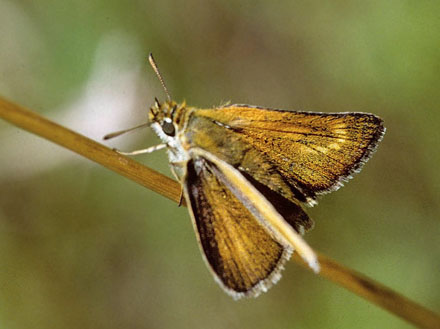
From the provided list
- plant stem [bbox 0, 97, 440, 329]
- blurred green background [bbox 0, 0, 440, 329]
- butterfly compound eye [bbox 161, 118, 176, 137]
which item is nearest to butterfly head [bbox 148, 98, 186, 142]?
butterfly compound eye [bbox 161, 118, 176, 137]

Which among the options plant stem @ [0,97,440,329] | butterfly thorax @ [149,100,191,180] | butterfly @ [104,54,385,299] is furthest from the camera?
butterfly thorax @ [149,100,191,180]

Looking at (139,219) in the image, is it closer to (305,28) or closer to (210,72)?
(210,72)

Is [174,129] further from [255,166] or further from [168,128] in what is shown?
[255,166]

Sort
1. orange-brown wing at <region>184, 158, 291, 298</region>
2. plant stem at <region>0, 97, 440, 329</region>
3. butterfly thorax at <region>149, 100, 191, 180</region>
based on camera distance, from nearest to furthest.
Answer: plant stem at <region>0, 97, 440, 329</region> → orange-brown wing at <region>184, 158, 291, 298</region> → butterfly thorax at <region>149, 100, 191, 180</region>

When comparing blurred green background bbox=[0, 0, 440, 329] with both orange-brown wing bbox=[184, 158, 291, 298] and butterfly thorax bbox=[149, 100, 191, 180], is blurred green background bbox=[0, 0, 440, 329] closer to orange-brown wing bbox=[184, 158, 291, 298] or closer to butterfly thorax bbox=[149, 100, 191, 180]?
butterfly thorax bbox=[149, 100, 191, 180]

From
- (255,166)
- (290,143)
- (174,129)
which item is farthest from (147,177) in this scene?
(290,143)
